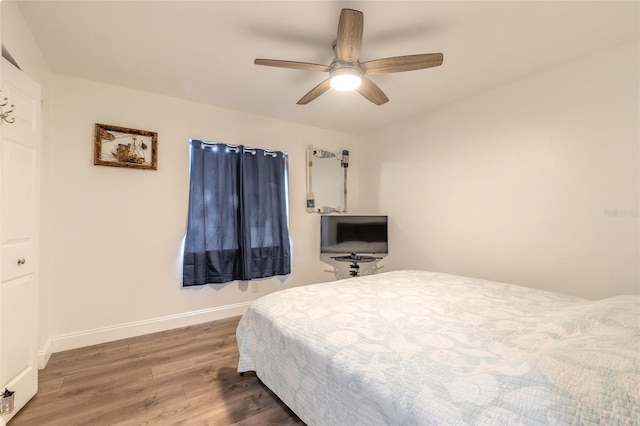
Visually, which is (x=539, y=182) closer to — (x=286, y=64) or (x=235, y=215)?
(x=286, y=64)

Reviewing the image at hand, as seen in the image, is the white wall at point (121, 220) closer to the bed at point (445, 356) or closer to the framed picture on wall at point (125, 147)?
the framed picture on wall at point (125, 147)

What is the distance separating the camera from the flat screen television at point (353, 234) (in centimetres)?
378

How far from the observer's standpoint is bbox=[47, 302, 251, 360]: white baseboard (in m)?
2.51

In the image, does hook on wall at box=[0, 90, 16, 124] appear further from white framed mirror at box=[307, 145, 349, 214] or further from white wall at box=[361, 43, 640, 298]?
white wall at box=[361, 43, 640, 298]

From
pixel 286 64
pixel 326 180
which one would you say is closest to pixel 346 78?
pixel 286 64

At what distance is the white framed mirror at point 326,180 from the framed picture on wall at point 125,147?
76.5 inches

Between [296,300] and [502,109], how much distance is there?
2.70 meters

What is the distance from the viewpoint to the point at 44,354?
7.33 ft

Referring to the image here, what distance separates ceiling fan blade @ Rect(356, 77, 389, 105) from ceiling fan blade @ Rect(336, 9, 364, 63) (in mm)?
289

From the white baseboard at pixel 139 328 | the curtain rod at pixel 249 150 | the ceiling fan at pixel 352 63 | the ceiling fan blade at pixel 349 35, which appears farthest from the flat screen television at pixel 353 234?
the ceiling fan blade at pixel 349 35

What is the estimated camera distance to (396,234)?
3836 mm

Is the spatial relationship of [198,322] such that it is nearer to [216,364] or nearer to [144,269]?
[144,269]

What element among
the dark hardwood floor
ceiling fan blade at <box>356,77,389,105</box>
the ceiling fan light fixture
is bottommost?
the dark hardwood floor

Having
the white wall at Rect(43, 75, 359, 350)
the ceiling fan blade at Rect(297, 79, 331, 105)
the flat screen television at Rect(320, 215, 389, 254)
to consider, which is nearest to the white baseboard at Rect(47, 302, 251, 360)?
the white wall at Rect(43, 75, 359, 350)
